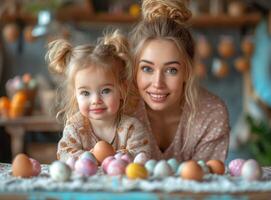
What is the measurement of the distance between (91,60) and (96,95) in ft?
0.30

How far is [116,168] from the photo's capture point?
3.59 ft

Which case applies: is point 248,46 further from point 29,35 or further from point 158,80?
point 158,80

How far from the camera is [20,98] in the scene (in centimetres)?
340

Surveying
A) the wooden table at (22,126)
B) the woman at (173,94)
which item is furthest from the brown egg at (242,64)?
the woman at (173,94)

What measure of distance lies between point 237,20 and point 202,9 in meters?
0.26

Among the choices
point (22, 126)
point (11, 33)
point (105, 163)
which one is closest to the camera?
point (105, 163)

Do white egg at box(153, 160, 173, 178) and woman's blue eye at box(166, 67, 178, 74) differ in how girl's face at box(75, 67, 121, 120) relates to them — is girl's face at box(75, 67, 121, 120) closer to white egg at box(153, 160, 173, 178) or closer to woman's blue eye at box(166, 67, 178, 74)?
woman's blue eye at box(166, 67, 178, 74)

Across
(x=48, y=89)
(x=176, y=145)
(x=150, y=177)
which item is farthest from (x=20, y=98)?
(x=150, y=177)

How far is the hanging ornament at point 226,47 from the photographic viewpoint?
3932mm

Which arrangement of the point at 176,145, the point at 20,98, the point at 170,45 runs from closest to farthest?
the point at 170,45 → the point at 176,145 → the point at 20,98

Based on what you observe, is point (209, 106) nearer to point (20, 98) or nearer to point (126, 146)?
point (126, 146)

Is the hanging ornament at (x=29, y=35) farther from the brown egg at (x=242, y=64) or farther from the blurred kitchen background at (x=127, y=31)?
the brown egg at (x=242, y=64)

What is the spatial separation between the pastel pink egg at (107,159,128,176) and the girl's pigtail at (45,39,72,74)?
42 cm

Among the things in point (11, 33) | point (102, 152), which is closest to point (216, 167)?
point (102, 152)
